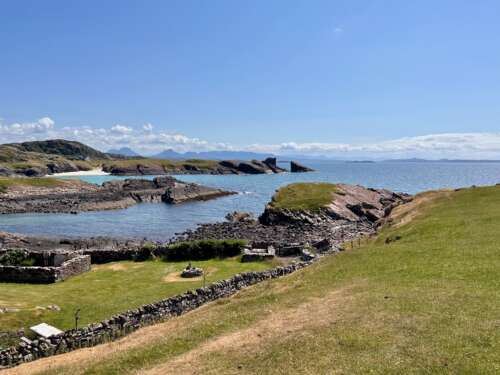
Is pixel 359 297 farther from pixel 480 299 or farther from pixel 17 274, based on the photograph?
pixel 17 274

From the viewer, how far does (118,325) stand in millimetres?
27172

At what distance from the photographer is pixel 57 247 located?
230 ft

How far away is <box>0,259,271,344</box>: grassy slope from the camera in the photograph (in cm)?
2971

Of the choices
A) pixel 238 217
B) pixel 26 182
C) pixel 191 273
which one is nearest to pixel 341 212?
pixel 238 217

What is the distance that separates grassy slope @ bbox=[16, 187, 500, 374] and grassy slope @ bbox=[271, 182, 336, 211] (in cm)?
6435

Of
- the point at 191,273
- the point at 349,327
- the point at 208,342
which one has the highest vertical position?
the point at 349,327

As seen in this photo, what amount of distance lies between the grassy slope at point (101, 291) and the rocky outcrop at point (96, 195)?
79.1m

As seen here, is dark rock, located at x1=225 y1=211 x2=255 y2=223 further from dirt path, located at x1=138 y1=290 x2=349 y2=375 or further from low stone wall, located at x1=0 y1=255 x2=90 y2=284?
dirt path, located at x1=138 y1=290 x2=349 y2=375

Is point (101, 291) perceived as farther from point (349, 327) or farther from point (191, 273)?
point (349, 327)

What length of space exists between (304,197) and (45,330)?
79554 millimetres

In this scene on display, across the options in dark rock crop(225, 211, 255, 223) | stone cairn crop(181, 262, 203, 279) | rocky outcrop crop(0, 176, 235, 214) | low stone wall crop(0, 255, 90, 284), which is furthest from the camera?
rocky outcrop crop(0, 176, 235, 214)

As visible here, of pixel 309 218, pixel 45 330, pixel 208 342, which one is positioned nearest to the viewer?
pixel 208 342

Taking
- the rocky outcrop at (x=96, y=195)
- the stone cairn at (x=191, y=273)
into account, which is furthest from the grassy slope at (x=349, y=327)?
the rocky outcrop at (x=96, y=195)

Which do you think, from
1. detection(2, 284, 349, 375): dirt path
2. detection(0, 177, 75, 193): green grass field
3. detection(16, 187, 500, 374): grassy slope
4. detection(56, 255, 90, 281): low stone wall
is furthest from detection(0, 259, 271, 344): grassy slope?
detection(0, 177, 75, 193): green grass field
